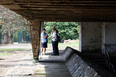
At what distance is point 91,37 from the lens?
1170cm

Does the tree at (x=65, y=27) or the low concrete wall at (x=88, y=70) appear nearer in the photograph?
the low concrete wall at (x=88, y=70)

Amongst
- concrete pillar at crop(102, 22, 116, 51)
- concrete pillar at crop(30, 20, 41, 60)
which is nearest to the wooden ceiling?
concrete pillar at crop(30, 20, 41, 60)

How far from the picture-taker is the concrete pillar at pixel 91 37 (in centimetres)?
1167

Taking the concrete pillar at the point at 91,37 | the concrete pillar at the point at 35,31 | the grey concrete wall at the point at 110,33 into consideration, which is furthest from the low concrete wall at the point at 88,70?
the concrete pillar at the point at 91,37

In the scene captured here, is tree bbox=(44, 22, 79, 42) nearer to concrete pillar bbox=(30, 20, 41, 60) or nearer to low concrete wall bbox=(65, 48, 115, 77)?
concrete pillar bbox=(30, 20, 41, 60)

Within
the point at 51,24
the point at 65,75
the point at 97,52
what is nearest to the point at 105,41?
the point at 97,52

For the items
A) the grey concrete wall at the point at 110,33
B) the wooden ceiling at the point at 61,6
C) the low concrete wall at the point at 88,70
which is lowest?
the low concrete wall at the point at 88,70

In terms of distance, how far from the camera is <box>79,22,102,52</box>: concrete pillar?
11.7 meters

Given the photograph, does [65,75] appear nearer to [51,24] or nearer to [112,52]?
[112,52]

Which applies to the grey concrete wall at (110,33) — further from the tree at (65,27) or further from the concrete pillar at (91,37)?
the tree at (65,27)

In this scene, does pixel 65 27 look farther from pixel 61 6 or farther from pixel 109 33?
pixel 61 6

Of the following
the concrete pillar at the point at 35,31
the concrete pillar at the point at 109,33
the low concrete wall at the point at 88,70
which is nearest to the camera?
the low concrete wall at the point at 88,70

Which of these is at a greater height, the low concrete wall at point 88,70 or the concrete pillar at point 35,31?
the concrete pillar at point 35,31

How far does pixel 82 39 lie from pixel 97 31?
1128 millimetres
